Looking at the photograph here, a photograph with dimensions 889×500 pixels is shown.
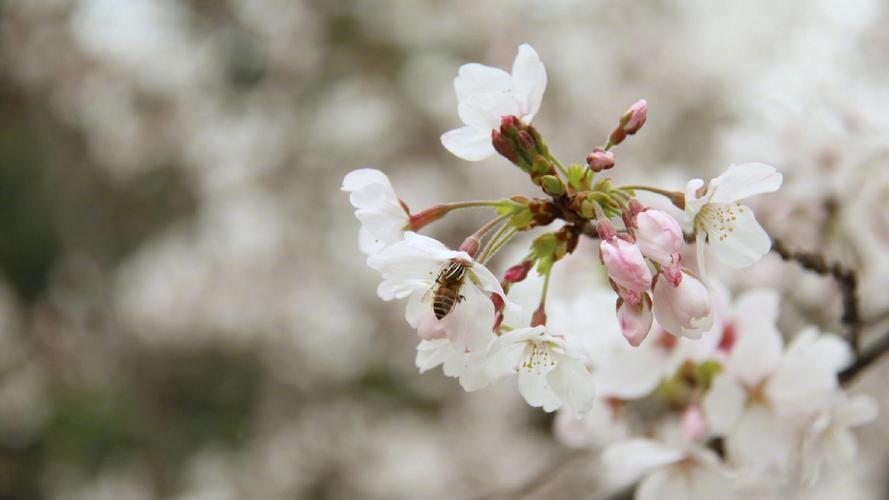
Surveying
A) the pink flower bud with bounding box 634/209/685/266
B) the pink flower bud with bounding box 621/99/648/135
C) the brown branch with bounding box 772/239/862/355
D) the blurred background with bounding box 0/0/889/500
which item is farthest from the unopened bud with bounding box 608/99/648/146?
the blurred background with bounding box 0/0/889/500

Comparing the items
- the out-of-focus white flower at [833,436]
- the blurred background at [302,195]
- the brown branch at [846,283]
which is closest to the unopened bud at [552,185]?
the brown branch at [846,283]

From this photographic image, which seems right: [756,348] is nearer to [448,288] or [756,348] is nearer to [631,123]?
[631,123]

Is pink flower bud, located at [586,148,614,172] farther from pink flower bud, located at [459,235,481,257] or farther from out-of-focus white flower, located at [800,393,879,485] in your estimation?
out-of-focus white flower, located at [800,393,879,485]

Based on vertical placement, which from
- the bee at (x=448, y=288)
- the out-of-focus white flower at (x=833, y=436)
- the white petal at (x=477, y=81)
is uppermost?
the white petal at (x=477, y=81)

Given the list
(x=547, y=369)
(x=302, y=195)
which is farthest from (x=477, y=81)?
(x=302, y=195)

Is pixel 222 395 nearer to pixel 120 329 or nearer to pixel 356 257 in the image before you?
pixel 356 257

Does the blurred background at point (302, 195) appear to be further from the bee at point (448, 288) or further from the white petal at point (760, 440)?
the bee at point (448, 288)

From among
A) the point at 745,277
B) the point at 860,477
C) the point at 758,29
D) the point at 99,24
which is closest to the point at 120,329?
the point at 99,24

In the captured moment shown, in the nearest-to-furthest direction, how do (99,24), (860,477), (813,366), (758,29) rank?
(813,366)
(99,24)
(860,477)
(758,29)
